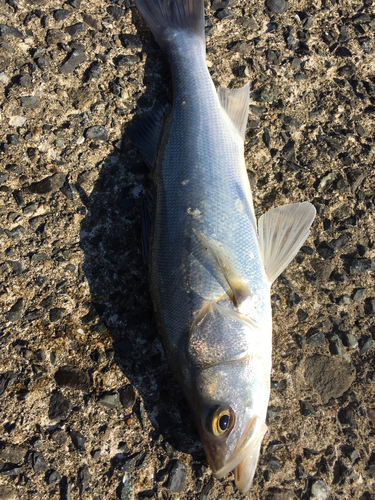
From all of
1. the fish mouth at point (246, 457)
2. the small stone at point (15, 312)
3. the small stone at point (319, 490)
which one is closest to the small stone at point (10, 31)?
the small stone at point (15, 312)

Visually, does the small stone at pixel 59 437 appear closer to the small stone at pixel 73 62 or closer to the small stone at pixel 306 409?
the small stone at pixel 306 409

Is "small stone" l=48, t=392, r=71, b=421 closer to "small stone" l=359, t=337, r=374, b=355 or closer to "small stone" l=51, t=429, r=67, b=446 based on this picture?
"small stone" l=51, t=429, r=67, b=446

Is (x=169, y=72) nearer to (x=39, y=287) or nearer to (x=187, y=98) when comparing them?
(x=187, y=98)

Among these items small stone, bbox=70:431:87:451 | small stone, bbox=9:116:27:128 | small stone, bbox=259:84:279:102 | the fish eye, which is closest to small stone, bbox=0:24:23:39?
small stone, bbox=9:116:27:128

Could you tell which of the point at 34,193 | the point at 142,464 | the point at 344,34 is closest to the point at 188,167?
the point at 34,193

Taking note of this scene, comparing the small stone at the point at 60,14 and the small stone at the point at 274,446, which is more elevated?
the small stone at the point at 60,14
